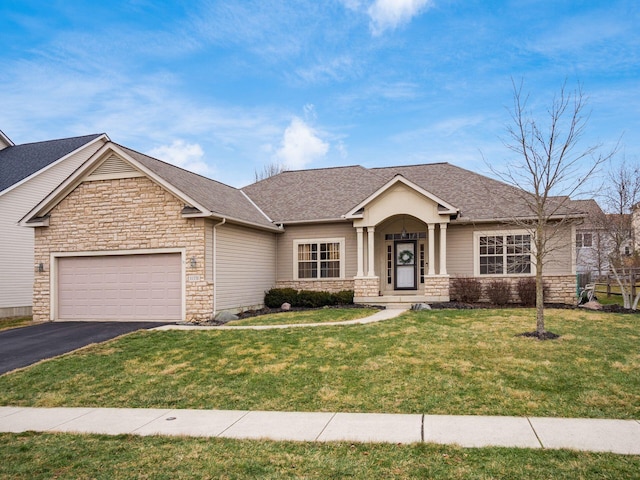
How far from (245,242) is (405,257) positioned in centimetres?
643

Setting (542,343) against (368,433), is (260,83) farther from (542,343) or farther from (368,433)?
(368,433)

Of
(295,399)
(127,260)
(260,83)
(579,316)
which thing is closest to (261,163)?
(260,83)

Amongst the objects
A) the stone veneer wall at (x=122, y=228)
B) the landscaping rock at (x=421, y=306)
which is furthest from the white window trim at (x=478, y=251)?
the stone veneer wall at (x=122, y=228)

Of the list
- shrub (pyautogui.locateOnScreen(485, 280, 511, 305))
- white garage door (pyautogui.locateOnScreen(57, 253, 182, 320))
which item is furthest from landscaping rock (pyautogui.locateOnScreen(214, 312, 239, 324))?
shrub (pyautogui.locateOnScreen(485, 280, 511, 305))

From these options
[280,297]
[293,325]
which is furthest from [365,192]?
[293,325]

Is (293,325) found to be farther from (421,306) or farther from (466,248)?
(466,248)

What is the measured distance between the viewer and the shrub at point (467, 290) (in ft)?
62.1

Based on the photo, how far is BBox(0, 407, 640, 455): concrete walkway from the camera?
19.3 ft

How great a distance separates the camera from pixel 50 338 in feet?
46.4

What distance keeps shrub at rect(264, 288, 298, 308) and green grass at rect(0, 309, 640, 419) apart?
6.49m

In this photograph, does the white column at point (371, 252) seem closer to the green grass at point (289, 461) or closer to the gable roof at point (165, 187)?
the gable roof at point (165, 187)

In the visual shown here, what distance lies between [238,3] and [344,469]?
1403 cm

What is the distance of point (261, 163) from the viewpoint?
170ft

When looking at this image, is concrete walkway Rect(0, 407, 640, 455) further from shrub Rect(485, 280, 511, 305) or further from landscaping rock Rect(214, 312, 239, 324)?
shrub Rect(485, 280, 511, 305)
